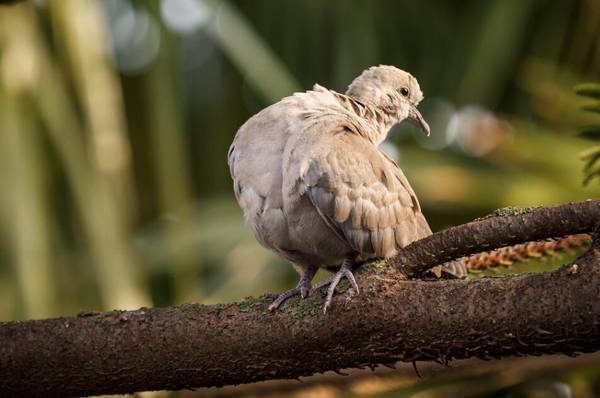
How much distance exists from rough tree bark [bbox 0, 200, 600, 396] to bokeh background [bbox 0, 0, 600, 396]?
93 centimetres

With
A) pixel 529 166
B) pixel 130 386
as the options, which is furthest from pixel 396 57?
pixel 130 386

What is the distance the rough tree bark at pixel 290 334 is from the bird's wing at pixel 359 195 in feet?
1.71

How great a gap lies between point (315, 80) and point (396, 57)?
0.65m

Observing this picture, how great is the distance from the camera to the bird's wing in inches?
127

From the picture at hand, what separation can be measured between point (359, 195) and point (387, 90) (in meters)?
0.79

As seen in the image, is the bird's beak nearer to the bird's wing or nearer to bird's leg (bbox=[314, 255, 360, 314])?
the bird's wing

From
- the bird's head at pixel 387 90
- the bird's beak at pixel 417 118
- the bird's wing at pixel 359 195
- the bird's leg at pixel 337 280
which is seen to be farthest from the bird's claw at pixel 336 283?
the bird's beak at pixel 417 118

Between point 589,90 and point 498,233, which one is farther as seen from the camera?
point 589,90

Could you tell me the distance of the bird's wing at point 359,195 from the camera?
322 cm

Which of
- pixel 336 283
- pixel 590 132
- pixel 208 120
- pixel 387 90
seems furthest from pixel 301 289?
pixel 208 120

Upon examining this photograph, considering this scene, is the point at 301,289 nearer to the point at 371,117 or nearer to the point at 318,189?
the point at 318,189

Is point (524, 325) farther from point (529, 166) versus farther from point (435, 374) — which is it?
point (529, 166)

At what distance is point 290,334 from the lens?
2.65 meters

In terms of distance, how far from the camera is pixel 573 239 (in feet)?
9.73
